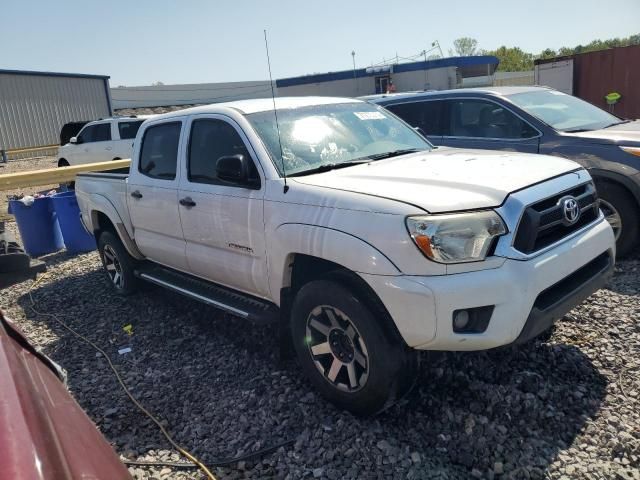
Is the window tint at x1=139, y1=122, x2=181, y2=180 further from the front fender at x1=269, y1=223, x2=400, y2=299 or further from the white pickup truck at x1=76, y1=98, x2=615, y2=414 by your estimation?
the front fender at x1=269, y1=223, x2=400, y2=299

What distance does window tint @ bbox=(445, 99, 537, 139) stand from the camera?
617 cm

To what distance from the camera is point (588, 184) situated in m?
3.56

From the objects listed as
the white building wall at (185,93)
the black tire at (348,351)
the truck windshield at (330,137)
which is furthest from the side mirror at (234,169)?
the white building wall at (185,93)

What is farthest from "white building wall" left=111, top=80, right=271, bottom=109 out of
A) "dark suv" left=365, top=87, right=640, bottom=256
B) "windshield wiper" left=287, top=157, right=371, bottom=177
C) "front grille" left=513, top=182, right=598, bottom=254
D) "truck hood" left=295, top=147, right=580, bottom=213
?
"front grille" left=513, top=182, right=598, bottom=254

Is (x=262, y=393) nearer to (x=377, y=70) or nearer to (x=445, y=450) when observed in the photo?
(x=445, y=450)

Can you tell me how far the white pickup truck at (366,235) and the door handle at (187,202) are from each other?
0.06 ft

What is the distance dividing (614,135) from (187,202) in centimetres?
444

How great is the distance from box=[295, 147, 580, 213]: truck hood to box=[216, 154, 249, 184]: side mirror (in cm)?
38

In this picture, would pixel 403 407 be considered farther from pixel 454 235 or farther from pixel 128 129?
pixel 128 129

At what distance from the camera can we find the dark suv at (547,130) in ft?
17.5

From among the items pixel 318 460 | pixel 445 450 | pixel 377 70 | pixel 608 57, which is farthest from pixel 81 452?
pixel 377 70

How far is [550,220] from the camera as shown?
9.95 ft

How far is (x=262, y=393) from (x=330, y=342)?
0.76 m

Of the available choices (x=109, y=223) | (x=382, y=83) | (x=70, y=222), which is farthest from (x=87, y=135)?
(x=382, y=83)
